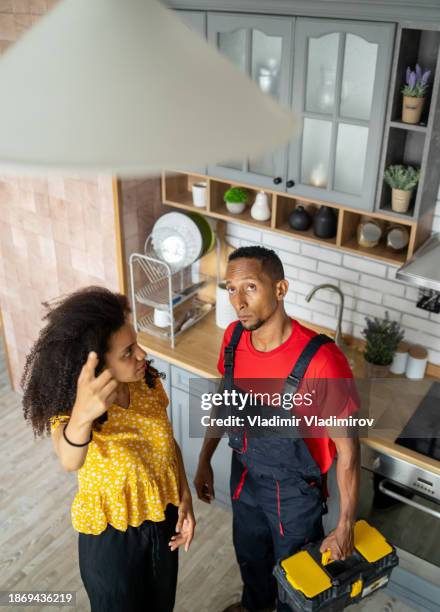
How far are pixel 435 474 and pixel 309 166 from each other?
4.49 feet

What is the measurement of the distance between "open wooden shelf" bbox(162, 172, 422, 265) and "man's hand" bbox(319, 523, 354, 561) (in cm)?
109

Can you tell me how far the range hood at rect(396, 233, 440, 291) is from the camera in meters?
2.38

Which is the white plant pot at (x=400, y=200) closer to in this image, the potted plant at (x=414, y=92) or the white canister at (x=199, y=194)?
the potted plant at (x=414, y=92)

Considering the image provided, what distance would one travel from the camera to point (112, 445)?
6.16ft

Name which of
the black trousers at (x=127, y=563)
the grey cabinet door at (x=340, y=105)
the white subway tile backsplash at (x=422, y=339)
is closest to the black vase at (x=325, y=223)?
the grey cabinet door at (x=340, y=105)

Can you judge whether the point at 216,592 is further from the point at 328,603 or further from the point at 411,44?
the point at 411,44

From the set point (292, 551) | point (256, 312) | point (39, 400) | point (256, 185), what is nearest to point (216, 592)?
point (292, 551)

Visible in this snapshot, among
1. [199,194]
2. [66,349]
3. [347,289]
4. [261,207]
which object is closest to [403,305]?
[347,289]

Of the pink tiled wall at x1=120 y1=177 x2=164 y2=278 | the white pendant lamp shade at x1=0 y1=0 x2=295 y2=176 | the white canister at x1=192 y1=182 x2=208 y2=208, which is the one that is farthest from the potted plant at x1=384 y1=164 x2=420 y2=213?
the white pendant lamp shade at x1=0 y1=0 x2=295 y2=176

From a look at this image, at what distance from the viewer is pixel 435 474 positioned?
2.50 m

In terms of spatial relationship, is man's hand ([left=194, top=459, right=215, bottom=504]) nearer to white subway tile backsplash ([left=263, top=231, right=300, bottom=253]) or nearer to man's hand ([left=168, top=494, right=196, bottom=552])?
man's hand ([left=168, top=494, right=196, bottom=552])

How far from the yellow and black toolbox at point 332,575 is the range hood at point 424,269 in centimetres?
103

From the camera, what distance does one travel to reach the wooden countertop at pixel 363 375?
2609 mm

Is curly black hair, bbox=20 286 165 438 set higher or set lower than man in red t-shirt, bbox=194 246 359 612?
higher
